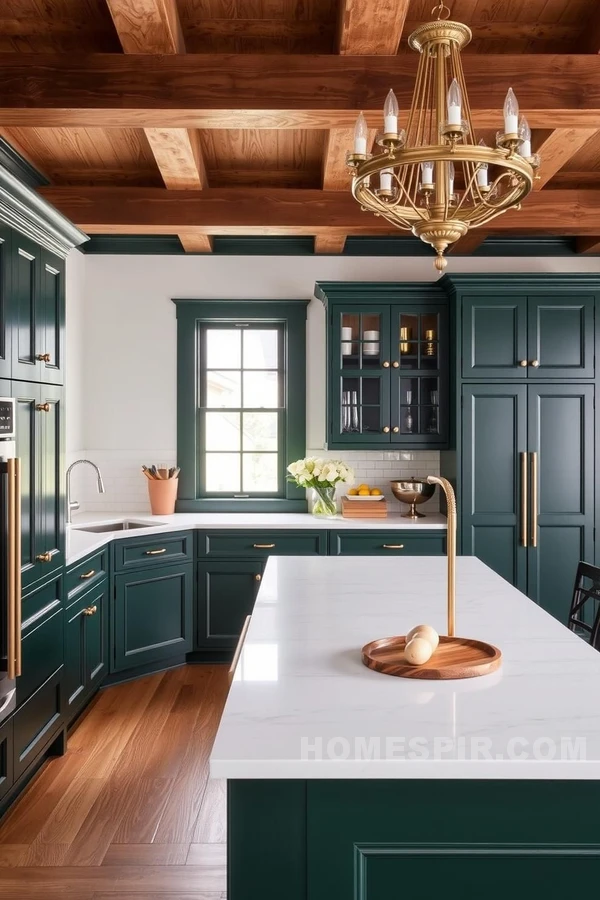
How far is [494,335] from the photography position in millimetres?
5074

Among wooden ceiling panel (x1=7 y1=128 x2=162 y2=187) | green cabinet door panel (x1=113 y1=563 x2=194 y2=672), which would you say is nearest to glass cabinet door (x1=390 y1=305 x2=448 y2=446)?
green cabinet door panel (x1=113 y1=563 x2=194 y2=672)

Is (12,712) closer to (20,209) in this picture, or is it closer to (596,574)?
(20,209)

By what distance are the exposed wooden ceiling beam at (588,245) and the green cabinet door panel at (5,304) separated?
4.04 meters

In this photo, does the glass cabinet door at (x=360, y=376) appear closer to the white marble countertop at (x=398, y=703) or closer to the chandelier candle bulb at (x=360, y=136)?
the white marble countertop at (x=398, y=703)

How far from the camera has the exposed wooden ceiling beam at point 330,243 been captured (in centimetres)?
512

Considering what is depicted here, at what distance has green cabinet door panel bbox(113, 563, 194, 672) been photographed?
4.62 m

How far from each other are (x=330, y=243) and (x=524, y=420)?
5.95 ft

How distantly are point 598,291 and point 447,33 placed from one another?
3.33m

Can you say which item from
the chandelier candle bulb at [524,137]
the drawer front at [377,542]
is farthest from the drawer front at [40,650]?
the chandelier candle bulb at [524,137]

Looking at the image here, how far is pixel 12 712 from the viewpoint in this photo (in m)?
2.94

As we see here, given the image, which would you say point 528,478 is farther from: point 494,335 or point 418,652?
point 418,652

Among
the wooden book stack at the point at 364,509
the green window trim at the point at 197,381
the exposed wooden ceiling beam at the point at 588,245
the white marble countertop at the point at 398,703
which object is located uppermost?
the exposed wooden ceiling beam at the point at 588,245

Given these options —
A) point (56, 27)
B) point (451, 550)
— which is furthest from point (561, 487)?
point (56, 27)

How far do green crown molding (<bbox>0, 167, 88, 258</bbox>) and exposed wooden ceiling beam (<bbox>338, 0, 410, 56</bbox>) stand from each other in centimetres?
130
